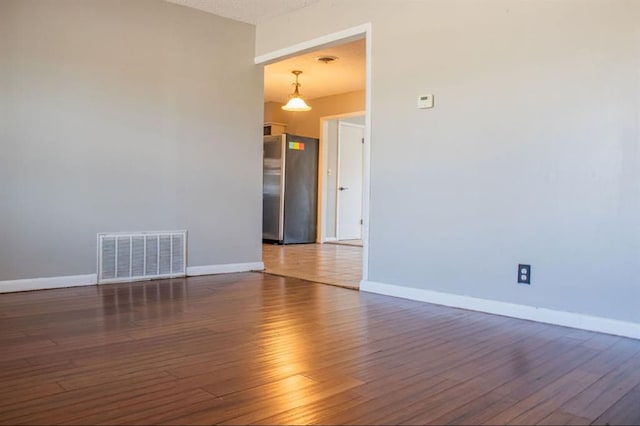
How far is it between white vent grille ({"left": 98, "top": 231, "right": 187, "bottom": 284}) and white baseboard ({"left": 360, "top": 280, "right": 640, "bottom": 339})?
170cm

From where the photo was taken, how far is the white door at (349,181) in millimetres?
8609

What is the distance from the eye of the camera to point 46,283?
375 centimetres

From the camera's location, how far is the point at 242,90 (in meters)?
4.85

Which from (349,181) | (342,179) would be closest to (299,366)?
(342,179)

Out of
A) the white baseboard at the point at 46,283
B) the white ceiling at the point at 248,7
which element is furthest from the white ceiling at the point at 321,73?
the white baseboard at the point at 46,283

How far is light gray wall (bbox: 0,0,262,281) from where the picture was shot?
362 centimetres

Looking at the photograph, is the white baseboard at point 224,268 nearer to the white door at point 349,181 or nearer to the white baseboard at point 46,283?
the white baseboard at point 46,283

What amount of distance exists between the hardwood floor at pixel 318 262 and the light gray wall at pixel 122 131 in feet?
1.71

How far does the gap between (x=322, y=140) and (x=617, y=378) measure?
6.73 metres

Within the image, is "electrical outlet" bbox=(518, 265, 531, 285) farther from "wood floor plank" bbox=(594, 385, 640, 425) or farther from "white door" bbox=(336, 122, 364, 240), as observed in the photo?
"white door" bbox=(336, 122, 364, 240)

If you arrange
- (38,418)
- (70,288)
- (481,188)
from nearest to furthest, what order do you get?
(38,418), (481,188), (70,288)

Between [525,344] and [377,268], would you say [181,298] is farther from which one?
[525,344]

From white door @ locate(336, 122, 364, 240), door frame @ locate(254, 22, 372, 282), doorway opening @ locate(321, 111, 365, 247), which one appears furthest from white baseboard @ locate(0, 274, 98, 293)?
white door @ locate(336, 122, 364, 240)

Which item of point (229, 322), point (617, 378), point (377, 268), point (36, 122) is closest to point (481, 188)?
→ point (377, 268)
